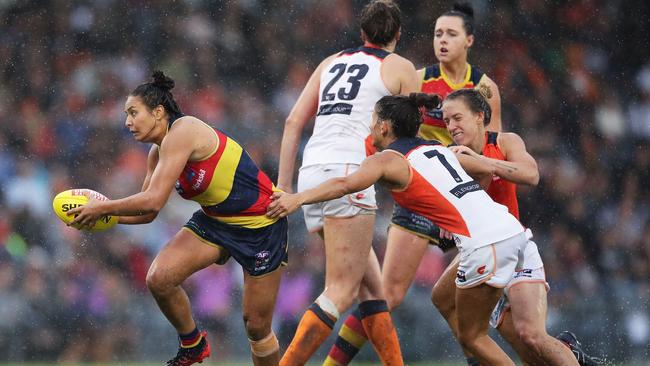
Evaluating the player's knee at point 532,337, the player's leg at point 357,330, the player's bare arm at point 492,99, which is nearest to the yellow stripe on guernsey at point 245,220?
the player's leg at point 357,330

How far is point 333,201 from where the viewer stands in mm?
5266

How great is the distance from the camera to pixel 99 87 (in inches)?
360

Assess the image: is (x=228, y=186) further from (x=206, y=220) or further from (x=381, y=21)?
(x=381, y=21)

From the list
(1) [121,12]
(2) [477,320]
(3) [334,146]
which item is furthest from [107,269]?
(2) [477,320]

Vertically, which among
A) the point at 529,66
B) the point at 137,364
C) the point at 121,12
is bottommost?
the point at 137,364

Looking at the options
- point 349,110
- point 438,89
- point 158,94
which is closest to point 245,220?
point 158,94

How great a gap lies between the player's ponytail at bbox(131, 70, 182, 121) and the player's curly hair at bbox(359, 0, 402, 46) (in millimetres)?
1170

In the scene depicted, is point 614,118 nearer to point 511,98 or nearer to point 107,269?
point 511,98

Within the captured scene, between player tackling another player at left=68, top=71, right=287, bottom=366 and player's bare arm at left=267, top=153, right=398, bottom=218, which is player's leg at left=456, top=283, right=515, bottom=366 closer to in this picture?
player's bare arm at left=267, top=153, right=398, bottom=218

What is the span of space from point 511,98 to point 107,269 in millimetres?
3903

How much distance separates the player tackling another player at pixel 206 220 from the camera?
4.86 meters

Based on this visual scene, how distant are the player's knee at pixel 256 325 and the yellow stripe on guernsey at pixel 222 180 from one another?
1.97 feet

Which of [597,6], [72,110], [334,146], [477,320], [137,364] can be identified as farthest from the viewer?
[597,6]

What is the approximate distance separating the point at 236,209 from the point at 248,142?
4.03m
